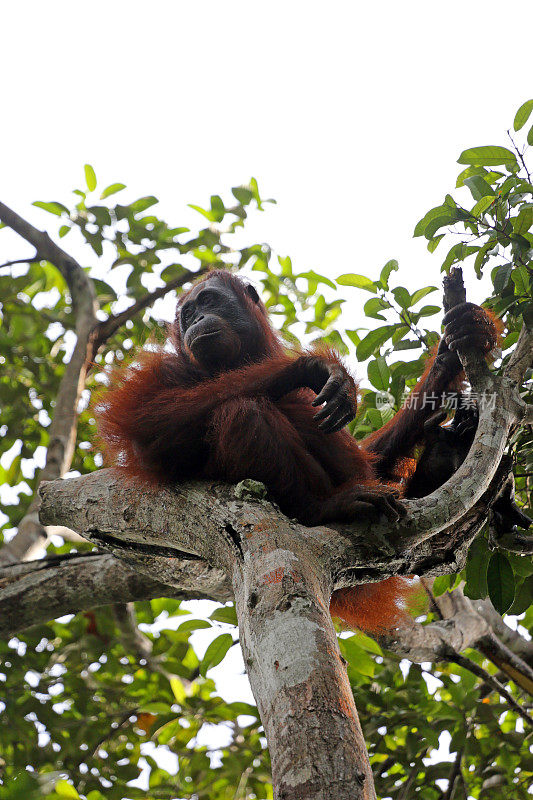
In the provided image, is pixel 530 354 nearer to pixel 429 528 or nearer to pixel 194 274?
pixel 429 528

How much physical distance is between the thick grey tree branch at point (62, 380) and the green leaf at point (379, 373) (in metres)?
1.86

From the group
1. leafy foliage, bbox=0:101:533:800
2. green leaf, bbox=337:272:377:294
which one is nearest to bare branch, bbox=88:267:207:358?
leafy foliage, bbox=0:101:533:800

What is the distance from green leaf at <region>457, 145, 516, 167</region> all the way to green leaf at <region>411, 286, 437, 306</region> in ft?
1.68

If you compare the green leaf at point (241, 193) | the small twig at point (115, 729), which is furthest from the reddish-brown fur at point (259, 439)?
the green leaf at point (241, 193)

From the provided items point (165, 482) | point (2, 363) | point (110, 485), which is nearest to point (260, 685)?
point (165, 482)

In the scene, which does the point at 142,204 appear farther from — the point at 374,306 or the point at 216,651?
the point at 216,651

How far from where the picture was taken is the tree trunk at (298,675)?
125 cm

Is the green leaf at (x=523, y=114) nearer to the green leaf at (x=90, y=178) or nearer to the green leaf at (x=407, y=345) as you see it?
the green leaf at (x=407, y=345)

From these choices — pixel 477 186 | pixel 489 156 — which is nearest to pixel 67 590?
pixel 477 186

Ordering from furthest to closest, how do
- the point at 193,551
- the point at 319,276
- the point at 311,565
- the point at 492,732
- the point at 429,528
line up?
the point at 319,276 → the point at 492,732 → the point at 193,551 → the point at 429,528 → the point at 311,565

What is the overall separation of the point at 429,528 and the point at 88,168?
3.91m

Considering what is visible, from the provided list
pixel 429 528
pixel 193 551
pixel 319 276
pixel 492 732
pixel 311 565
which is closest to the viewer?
pixel 311 565

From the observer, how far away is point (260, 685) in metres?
1.50

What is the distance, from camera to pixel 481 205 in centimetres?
262
